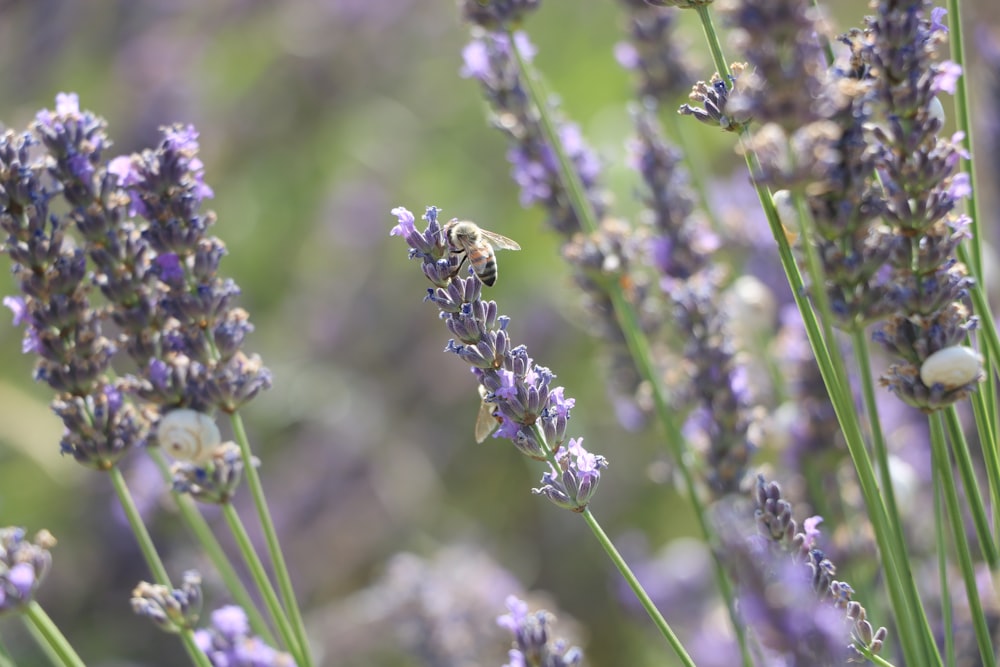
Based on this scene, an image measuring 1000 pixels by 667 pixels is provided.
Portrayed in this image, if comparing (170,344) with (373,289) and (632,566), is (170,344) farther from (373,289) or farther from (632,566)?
(373,289)

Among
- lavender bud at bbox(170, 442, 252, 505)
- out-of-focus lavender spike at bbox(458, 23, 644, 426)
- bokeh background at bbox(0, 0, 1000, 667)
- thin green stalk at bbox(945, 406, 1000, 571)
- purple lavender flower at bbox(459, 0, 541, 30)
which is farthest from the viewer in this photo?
bokeh background at bbox(0, 0, 1000, 667)

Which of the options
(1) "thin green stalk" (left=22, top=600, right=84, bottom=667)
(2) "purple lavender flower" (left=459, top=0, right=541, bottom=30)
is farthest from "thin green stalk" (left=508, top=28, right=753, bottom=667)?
(1) "thin green stalk" (left=22, top=600, right=84, bottom=667)

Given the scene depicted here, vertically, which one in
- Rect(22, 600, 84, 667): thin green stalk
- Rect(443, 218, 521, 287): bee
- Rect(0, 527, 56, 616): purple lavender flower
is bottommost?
Rect(22, 600, 84, 667): thin green stalk

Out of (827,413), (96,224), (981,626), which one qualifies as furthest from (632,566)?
(96,224)

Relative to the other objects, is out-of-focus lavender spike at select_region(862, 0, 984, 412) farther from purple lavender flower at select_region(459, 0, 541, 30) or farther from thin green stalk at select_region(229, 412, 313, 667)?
thin green stalk at select_region(229, 412, 313, 667)

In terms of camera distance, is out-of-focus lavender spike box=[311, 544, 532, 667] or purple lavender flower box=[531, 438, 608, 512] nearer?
purple lavender flower box=[531, 438, 608, 512]

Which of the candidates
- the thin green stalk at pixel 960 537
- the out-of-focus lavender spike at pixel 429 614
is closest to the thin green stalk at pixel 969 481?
the thin green stalk at pixel 960 537
